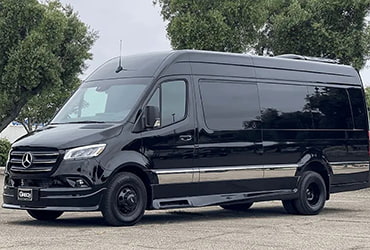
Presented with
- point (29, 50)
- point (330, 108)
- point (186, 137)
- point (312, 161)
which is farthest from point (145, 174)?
point (29, 50)

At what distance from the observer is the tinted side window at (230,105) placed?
1263cm

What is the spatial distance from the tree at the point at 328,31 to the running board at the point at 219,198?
1645cm

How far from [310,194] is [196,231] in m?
4.44

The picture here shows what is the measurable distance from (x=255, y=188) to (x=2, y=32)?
22.6 metres

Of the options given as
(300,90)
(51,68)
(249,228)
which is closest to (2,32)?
(51,68)

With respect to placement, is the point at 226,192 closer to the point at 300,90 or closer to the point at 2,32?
the point at 300,90

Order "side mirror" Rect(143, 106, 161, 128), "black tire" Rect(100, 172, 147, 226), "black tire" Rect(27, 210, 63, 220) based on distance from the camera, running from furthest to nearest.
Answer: "black tire" Rect(27, 210, 63, 220) → "side mirror" Rect(143, 106, 161, 128) → "black tire" Rect(100, 172, 147, 226)

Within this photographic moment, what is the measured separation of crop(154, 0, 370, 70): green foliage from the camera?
29641mm

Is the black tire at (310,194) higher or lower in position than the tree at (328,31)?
lower

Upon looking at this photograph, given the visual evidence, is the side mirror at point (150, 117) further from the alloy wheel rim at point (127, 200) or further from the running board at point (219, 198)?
the running board at point (219, 198)

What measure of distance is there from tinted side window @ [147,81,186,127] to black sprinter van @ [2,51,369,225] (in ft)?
0.06

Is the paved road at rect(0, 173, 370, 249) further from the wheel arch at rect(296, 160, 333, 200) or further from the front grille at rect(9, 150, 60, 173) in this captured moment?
the front grille at rect(9, 150, 60, 173)

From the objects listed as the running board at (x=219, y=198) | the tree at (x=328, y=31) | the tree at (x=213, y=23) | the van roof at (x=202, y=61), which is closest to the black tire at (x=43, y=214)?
the running board at (x=219, y=198)

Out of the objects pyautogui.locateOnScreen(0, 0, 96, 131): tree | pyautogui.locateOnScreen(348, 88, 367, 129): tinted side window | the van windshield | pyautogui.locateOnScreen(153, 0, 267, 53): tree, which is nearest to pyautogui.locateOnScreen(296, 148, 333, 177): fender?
pyautogui.locateOnScreen(348, 88, 367, 129): tinted side window
